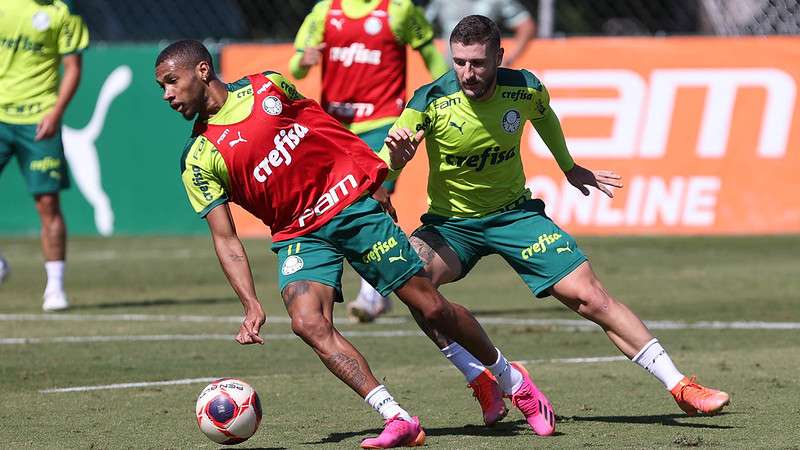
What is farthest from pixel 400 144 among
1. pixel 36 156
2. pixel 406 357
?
pixel 36 156

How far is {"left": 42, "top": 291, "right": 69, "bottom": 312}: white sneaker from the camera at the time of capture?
11828mm

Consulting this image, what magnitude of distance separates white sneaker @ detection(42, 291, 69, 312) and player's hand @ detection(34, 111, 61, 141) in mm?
1204

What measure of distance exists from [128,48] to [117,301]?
544 centimetres

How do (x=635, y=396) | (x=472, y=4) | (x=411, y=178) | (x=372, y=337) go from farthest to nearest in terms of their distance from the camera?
(x=411, y=178), (x=472, y=4), (x=372, y=337), (x=635, y=396)

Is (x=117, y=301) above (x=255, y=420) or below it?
below

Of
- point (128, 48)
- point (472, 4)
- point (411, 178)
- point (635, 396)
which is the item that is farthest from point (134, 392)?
point (128, 48)

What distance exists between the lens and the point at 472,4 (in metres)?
14.7

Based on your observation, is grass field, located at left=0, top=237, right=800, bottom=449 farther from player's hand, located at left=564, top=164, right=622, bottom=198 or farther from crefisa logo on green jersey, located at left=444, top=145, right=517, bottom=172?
crefisa logo on green jersey, located at left=444, top=145, right=517, bottom=172

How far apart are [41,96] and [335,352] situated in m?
6.03

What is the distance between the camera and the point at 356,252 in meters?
→ 6.78

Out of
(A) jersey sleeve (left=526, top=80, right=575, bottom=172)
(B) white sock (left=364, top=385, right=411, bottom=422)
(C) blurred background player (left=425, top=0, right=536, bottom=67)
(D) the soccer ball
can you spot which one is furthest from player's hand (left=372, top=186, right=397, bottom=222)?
(C) blurred background player (left=425, top=0, right=536, bottom=67)

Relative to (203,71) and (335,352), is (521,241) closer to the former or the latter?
(335,352)

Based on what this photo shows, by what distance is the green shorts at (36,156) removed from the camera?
11656 mm

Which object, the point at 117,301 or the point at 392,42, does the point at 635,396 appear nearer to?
the point at 392,42
